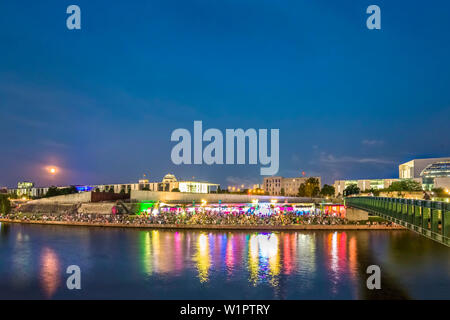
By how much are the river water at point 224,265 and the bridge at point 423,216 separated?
5.05 meters

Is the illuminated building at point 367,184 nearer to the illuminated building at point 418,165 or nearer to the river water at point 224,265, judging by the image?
the illuminated building at point 418,165

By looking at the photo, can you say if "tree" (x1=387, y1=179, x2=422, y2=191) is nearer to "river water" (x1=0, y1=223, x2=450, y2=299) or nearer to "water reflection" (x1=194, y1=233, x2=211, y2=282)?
"river water" (x1=0, y1=223, x2=450, y2=299)

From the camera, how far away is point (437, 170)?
12812cm

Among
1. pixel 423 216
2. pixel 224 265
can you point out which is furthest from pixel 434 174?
pixel 423 216

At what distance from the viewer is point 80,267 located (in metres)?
31.8

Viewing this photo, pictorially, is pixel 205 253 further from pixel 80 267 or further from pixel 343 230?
pixel 343 230

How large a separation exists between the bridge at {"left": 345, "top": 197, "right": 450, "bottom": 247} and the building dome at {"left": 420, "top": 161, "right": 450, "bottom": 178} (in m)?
115

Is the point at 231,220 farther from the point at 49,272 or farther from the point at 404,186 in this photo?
the point at 404,186

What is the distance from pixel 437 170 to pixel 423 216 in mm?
125193

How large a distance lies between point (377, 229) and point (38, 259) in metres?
43.1

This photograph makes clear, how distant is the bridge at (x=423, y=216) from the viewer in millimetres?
15547

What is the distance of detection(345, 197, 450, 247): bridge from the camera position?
51.0 feet
